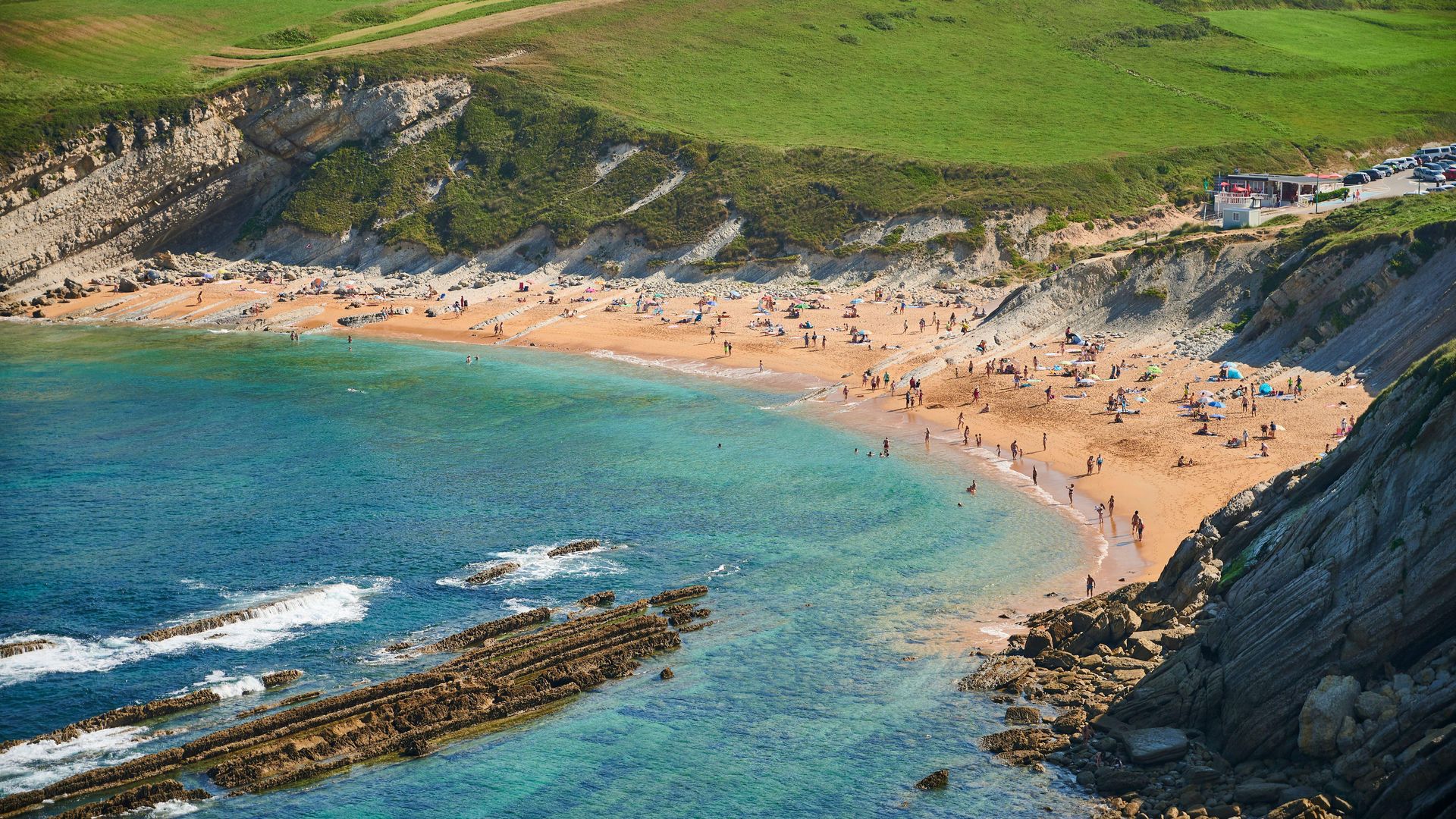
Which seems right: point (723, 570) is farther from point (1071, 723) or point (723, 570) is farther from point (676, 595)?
point (1071, 723)

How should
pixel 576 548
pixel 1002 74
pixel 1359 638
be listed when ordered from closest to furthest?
1. pixel 1359 638
2. pixel 576 548
3. pixel 1002 74

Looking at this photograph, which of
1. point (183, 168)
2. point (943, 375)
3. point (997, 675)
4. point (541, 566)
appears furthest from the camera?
point (183, 168)

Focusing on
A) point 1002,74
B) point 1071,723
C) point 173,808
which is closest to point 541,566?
point 173,808

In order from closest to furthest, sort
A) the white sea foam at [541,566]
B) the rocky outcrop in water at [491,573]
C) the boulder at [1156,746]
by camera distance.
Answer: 1. the boulder at [1156,746]
2. the rocky outcrop in water at [491,573]
3. the white sea foam at [541,566]

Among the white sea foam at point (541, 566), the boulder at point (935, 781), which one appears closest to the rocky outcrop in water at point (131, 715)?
the white sea foam at point (541, 566)

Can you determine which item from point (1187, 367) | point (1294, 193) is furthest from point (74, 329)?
point (1294, 193)

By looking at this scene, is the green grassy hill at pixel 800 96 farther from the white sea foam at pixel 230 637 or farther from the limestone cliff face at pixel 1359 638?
the limestone cliff face at pixel 1359 638
